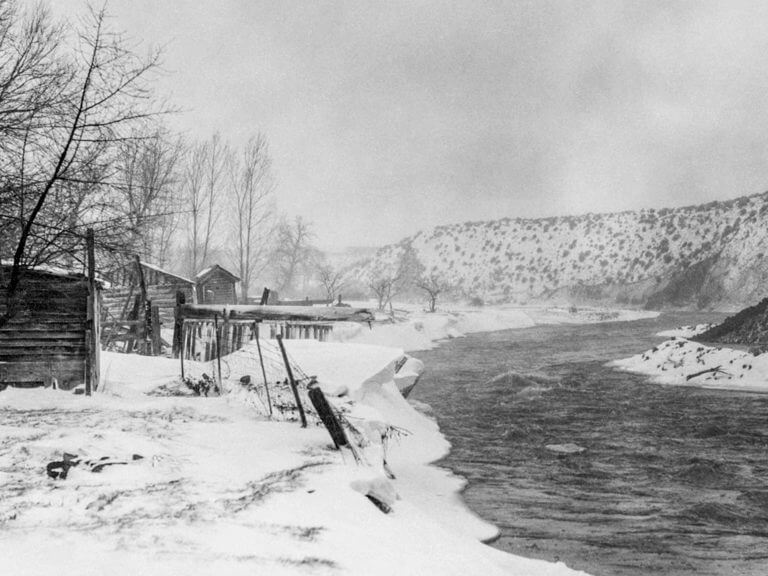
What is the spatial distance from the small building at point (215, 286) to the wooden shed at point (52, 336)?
1944 cm

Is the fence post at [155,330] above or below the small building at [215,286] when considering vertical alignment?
below

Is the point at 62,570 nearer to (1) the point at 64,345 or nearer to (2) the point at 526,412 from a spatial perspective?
(1) the point at 64,345

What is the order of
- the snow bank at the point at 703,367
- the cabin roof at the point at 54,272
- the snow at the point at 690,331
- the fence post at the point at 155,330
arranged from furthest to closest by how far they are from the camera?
the snow at the point at 690,331 < the snow bank at the point at 703,367 < the fence post at the point at 155,330 < the cabin roof at the point at 54,272

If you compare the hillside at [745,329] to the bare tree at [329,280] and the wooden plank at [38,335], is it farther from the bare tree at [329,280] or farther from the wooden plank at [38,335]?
the bare tree at [329,280]

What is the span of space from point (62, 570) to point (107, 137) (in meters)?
5.64

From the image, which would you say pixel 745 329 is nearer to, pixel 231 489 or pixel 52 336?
pixel 231 489

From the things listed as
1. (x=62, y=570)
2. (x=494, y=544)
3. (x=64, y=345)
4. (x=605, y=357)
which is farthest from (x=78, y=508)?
(x=605, y=357)

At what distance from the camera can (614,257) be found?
79.2 meters

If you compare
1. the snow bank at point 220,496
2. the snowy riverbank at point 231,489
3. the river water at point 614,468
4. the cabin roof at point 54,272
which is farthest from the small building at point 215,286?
the snow bank at point 220,496

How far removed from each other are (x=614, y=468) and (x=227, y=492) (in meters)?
6.11

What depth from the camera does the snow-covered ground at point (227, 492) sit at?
13.6 ft

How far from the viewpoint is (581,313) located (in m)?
55.9

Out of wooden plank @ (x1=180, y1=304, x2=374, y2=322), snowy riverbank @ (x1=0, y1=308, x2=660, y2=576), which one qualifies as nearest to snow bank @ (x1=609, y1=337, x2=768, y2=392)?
snowy riverbank @ (x1=0, y1=308, x2=660, y2=576)

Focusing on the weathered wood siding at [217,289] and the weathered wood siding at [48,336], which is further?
the weathered wood siding at [217,289]
